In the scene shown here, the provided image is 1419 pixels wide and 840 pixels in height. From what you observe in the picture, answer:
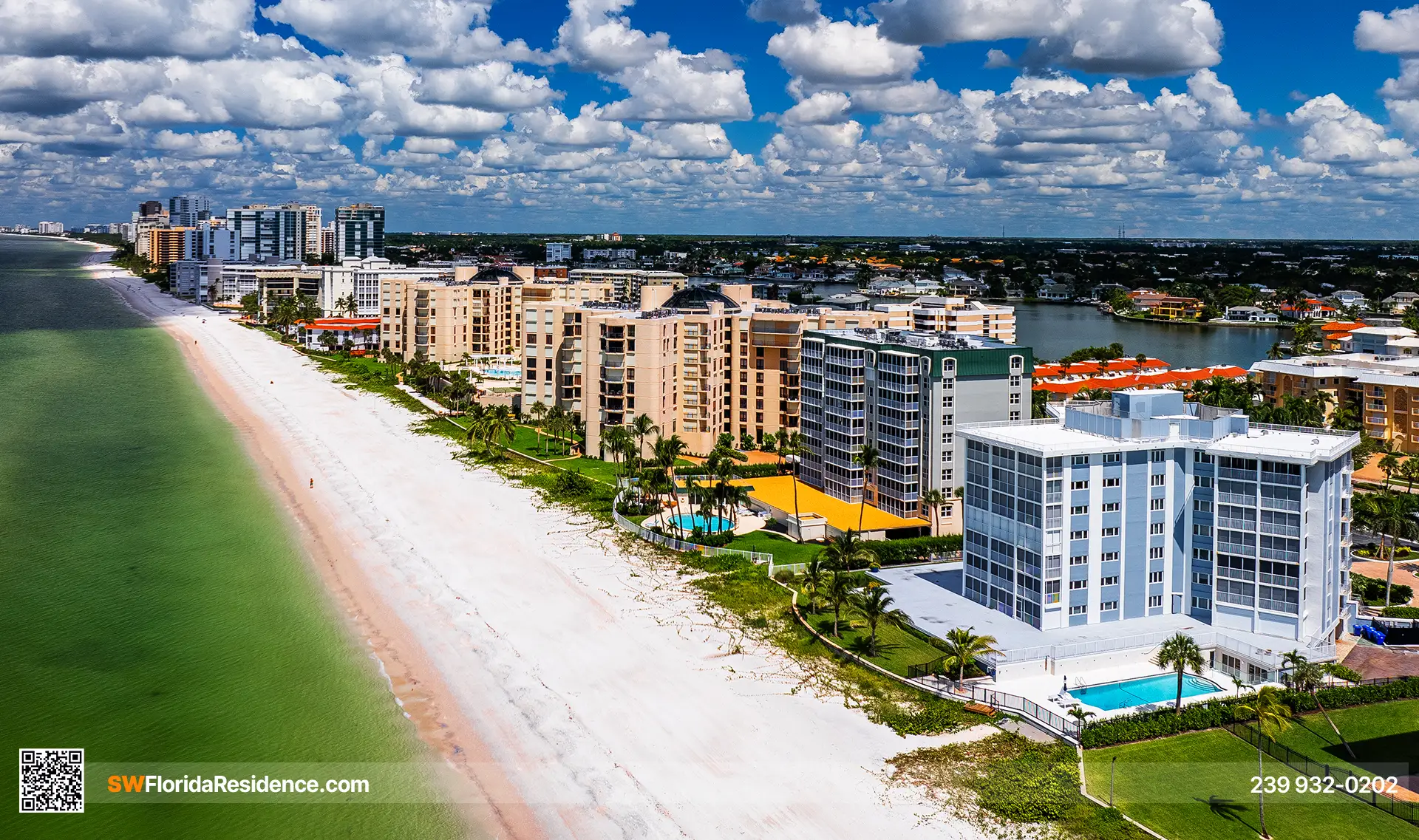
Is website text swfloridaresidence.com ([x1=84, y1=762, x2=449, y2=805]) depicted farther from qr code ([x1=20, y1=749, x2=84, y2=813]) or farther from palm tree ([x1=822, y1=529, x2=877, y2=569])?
palm tree ([x1=822, y1=529, x2=877, y2=569])

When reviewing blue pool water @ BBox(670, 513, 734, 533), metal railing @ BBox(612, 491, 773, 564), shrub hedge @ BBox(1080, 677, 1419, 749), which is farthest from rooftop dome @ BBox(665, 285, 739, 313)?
shrub hedge @ BBox(1080, 677, 1419, 749)

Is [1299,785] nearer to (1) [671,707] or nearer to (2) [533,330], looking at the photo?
(1) [671,707]

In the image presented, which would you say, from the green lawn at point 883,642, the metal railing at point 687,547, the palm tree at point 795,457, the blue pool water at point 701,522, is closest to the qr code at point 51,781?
the green lawn at point 883,642

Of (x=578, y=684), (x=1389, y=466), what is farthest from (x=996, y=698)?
(x=1389, y=466)

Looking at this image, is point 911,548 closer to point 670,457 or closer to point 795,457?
point 795,457

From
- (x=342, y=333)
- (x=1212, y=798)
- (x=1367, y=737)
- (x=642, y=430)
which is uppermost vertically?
(x=342, y=333)
